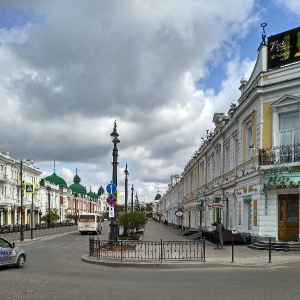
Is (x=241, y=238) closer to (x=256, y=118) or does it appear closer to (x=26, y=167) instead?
(x=256, y=118)

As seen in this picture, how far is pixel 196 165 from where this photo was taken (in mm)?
51125

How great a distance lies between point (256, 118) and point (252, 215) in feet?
17.8

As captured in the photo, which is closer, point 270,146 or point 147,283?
point 147,283

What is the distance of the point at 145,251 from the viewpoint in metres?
18.4

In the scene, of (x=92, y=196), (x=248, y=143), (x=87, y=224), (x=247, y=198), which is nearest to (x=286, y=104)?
(x=248, y=143)

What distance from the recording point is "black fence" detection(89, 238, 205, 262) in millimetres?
17406

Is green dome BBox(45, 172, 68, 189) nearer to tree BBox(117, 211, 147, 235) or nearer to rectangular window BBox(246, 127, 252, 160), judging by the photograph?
tree BBox(117, 211, 147, 235)

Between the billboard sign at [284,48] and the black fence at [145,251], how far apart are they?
1124 cm

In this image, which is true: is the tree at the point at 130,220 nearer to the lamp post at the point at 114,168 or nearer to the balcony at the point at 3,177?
the lamp post at the point at 114,168

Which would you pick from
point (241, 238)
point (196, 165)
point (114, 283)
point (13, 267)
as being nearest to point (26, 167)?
point (196, 165)

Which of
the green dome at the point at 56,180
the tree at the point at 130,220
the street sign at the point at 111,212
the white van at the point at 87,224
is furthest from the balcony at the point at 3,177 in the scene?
the street sign at the point at 111,212

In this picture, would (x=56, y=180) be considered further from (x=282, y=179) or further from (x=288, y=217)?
(x=282, y=179)

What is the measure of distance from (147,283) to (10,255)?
5.84 meters

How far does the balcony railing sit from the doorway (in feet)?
6.16
